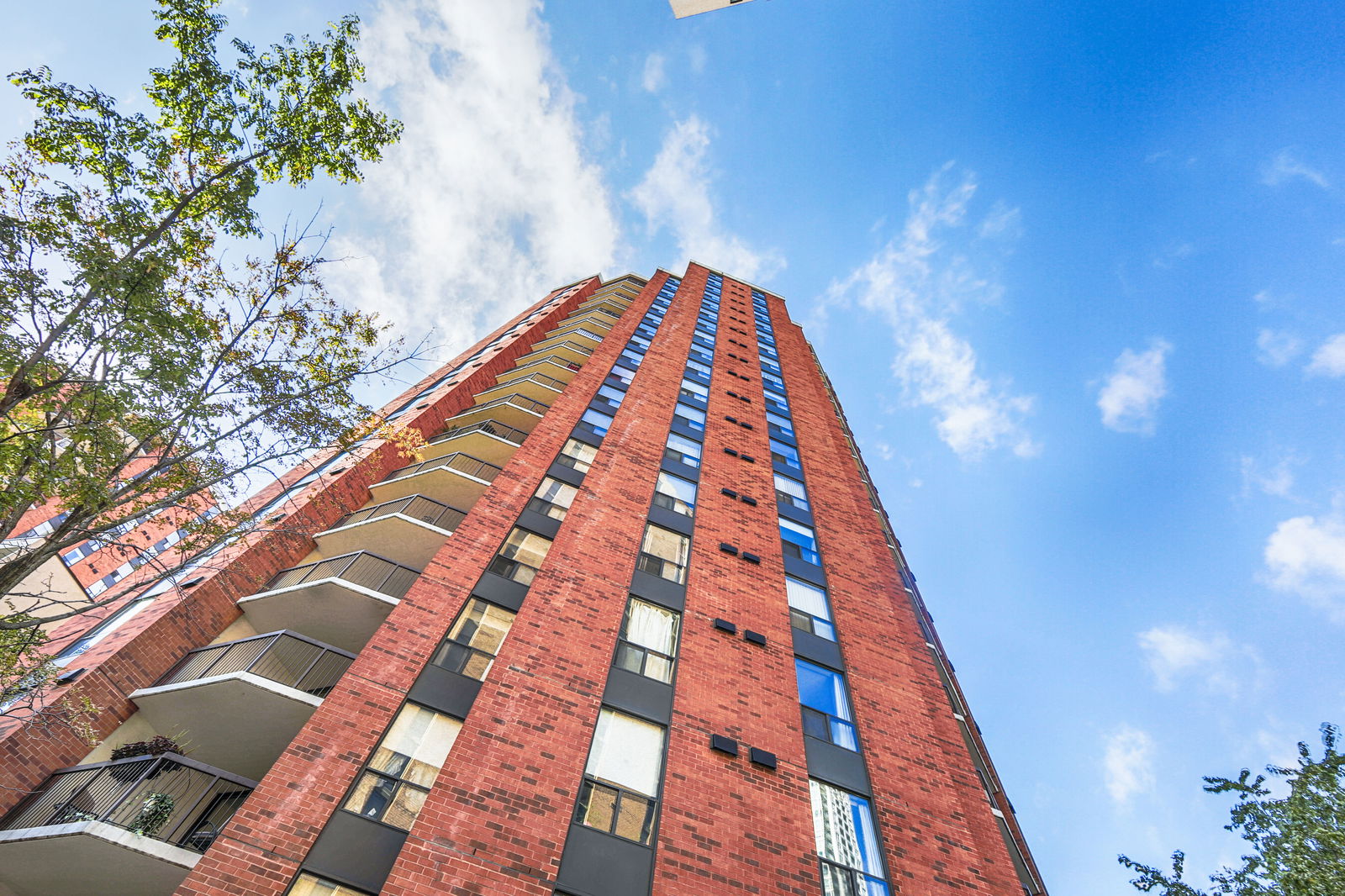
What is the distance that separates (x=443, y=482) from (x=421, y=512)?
67.3 inches

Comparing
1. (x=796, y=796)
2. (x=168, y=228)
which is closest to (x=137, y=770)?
(x=168, y=228)

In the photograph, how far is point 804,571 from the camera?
607 inches

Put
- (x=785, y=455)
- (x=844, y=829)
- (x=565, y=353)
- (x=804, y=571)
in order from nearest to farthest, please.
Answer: (x=844, y=829), (x=804, y=571), (x=785, y=455), (x=565, y=353)

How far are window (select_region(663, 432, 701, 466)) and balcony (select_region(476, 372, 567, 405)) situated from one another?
633cm

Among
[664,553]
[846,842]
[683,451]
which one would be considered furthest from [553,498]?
[846,842]

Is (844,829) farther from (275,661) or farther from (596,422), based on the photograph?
(596,422)

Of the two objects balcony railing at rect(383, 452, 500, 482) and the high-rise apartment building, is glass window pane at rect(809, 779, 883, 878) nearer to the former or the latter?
the high-rise apartment building

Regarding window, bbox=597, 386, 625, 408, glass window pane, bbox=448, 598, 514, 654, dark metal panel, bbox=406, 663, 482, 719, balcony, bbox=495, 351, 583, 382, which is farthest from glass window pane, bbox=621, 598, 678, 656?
balcony, bbox=495, 351, 583, 382

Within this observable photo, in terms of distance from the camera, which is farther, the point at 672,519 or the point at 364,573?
the point at 672,519

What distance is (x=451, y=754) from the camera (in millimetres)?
8234

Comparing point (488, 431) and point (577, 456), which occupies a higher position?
point (488, 431)

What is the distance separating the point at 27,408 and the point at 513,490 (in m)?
8.29

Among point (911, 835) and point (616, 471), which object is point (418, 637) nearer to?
point (616, 471)

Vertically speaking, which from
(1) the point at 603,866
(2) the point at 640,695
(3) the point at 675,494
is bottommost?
(1) the point at 603,866
